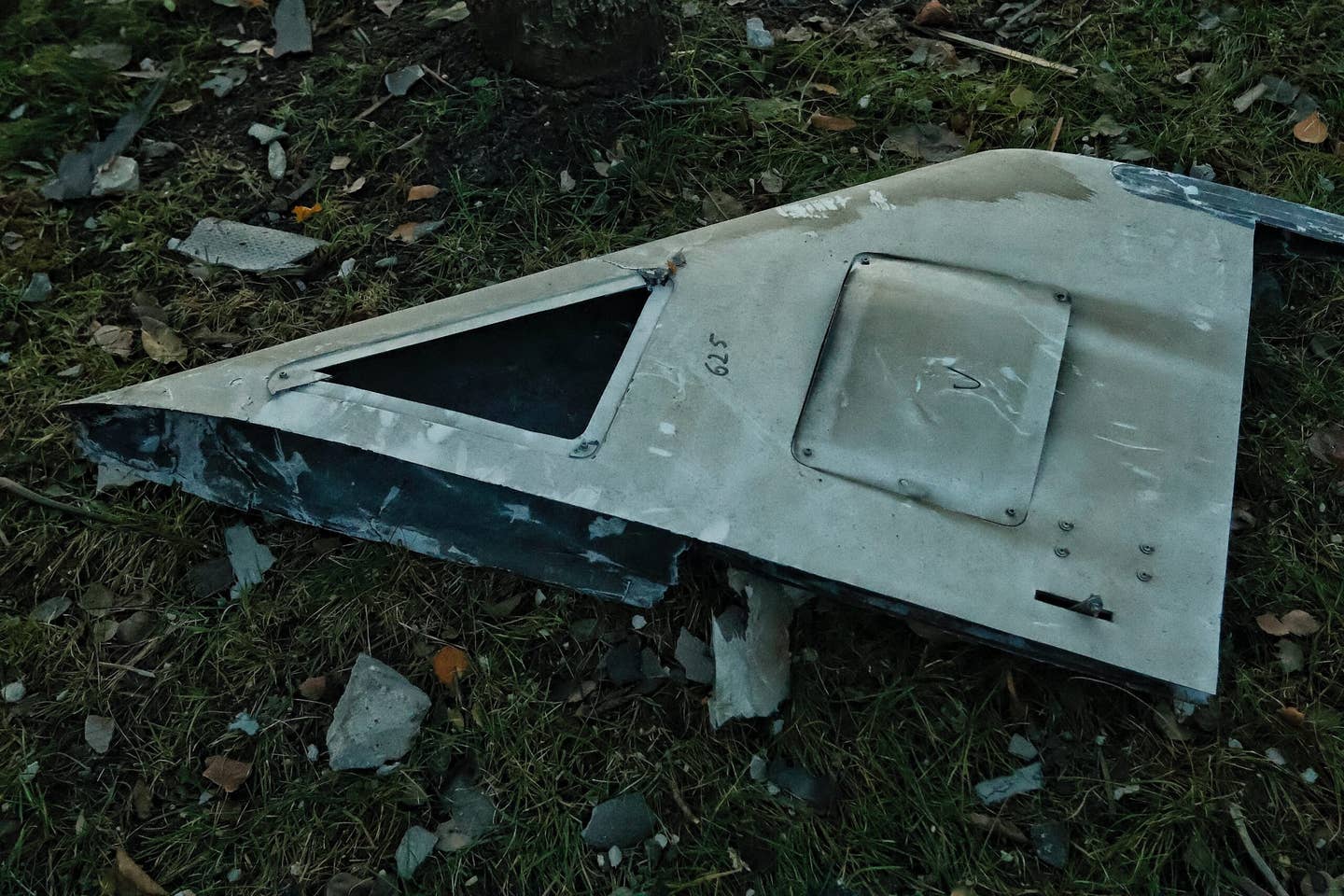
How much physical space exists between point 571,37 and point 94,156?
1.64 meters

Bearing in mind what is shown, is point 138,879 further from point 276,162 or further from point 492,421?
point 276,162

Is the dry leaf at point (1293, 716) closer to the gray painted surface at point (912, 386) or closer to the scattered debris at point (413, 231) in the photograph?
the gray painted surface at point (912, 386)

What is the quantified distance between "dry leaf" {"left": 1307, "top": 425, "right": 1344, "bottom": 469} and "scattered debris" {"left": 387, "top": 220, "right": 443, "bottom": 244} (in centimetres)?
241

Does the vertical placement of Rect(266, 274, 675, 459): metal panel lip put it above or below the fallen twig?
above

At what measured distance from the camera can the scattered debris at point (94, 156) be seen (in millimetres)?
2938

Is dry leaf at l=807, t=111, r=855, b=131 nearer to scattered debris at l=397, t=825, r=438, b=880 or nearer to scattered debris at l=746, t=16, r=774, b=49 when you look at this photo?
scattered debris at l=746, t=16, r=774, b=49

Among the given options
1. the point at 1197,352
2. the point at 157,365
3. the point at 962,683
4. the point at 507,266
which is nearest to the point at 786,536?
the point at 962,683

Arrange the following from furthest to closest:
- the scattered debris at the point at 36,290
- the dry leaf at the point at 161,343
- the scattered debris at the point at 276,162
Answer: the scattered debris at the point at 276,162 → the scattered debris at the point at 36,290 → the dry leaf at the point at 161,343

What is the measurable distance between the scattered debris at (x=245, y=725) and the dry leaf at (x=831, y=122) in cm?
226

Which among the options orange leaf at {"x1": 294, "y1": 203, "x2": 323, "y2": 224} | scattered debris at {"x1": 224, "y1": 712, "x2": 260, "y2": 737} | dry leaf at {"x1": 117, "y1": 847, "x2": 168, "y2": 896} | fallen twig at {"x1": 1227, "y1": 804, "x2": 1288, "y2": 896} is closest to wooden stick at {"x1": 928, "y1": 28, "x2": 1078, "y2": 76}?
orange leaf at {"x1": 294, "y1": 203, "x2": 323, "y2": 224}

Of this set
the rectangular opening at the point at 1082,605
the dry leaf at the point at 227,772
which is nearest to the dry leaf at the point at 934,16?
the rectangular opening at the point at 1082,605

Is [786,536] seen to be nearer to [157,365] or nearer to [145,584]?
[145,584]

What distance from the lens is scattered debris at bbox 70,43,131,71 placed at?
3.18 m

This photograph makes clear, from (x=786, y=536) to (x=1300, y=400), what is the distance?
1.47 metres
